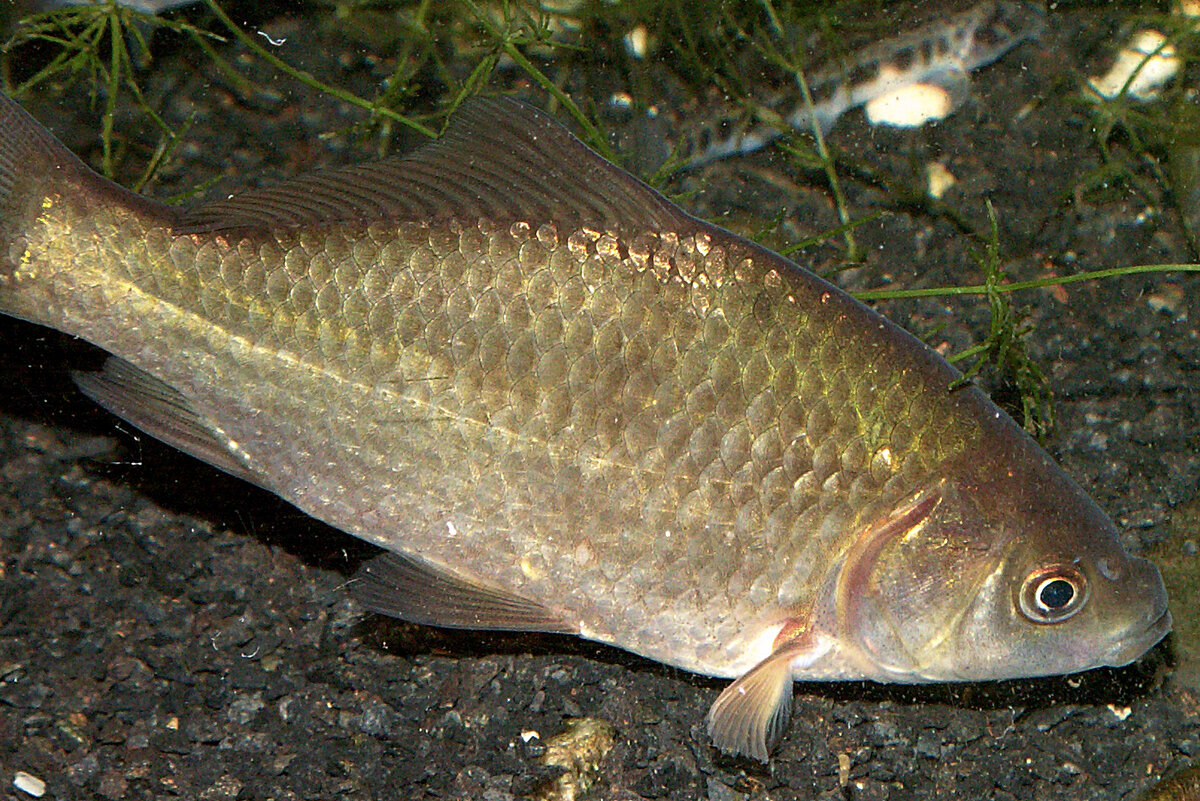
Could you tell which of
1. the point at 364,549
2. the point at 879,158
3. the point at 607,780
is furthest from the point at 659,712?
the point at 879,158

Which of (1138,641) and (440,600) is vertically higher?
(1138,641)

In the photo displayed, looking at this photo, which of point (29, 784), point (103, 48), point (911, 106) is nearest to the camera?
point (29, 784)

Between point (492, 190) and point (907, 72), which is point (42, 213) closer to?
point (492, 190)

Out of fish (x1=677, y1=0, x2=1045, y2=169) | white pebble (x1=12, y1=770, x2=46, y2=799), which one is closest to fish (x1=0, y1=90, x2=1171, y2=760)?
white pebble (x1=12, y1=770, x2=46, y2=799)

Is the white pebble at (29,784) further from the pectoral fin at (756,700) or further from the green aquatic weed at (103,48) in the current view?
the green aquatic weed at (103,48)

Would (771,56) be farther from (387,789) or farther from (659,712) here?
(387,789)

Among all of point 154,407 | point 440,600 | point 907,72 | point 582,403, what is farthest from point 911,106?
point 154,407

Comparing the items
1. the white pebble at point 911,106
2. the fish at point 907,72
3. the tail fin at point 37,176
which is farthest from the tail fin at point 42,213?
the white pebble at point 911,106
